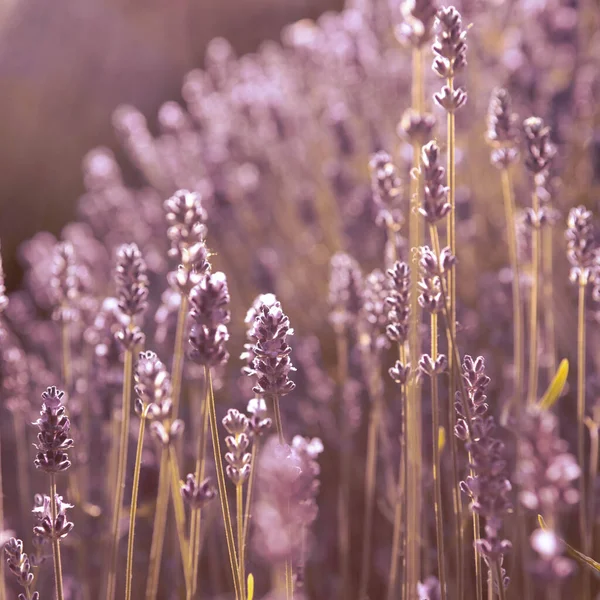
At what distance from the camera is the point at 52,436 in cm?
138

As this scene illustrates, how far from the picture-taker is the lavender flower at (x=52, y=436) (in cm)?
138

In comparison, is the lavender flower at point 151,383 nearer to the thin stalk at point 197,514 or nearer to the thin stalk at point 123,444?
the thin stalk at point 197,514

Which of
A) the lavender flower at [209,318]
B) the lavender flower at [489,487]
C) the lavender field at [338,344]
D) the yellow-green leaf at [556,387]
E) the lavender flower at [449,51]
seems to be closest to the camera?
the lavender flower at [489,487]

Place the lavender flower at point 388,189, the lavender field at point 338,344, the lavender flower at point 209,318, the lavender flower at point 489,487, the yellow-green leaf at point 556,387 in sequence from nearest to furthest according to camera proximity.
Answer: the lavender flower at point 489,487
the lavender flower at point 209,318
the lavender field at point 338,344
the yellow-green leaf at point 556,387
the lavender flower at point 388,189

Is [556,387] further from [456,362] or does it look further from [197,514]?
[197,514]

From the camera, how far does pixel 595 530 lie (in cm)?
261

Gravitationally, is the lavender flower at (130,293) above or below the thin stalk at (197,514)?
above

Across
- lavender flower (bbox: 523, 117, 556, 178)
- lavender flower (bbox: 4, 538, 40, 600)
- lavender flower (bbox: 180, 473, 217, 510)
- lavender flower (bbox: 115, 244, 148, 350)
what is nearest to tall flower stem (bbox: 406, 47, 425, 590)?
lavender flower (bbox: 523, 117, 556, 178)

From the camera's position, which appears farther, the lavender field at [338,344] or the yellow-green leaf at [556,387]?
the yellow-green leaf at [556,387]

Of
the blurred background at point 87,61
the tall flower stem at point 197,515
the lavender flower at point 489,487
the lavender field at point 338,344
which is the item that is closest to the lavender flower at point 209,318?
the lavender field at point 338,344

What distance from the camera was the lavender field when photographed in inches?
54.1

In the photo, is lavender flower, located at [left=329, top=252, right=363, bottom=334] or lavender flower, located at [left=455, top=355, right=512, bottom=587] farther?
lavender flower, located at [left=329, top=252, right=363, bottom=334]

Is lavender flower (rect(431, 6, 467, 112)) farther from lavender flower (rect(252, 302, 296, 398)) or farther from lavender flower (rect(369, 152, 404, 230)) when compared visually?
lavender flower (rect(252, 302, 296, 398))

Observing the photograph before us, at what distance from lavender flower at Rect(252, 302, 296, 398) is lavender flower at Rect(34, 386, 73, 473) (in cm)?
36
